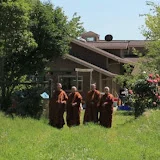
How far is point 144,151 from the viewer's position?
996 centimetres

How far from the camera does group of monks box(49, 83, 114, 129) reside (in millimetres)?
17828

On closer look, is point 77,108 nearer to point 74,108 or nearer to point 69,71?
point 74,108

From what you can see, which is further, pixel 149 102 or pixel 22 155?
pixel 149 102

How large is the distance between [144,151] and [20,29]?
9729mm

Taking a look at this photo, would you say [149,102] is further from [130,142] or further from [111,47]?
[111,47]

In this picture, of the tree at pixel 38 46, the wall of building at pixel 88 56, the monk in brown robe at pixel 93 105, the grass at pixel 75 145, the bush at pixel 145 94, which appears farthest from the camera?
the wall of building at pixel 88 56

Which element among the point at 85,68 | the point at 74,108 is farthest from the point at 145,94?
the point at 85,68

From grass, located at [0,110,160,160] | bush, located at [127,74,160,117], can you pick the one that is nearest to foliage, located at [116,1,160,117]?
bush, located at [127,74,160,117]

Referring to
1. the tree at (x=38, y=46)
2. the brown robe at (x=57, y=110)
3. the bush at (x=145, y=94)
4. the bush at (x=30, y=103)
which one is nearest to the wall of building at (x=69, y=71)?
the tree at (x=38, y=46)

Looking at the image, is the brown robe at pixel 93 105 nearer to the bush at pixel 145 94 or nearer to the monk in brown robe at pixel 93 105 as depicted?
the monk in brown robe at pixel 93 105

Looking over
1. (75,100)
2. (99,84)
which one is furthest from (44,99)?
(99,84)

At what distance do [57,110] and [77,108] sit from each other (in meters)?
0.85

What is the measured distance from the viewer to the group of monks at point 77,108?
17828 mm

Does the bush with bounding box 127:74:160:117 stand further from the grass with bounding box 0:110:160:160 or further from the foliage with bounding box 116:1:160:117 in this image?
the grass with bounding box 0:110:160:160
